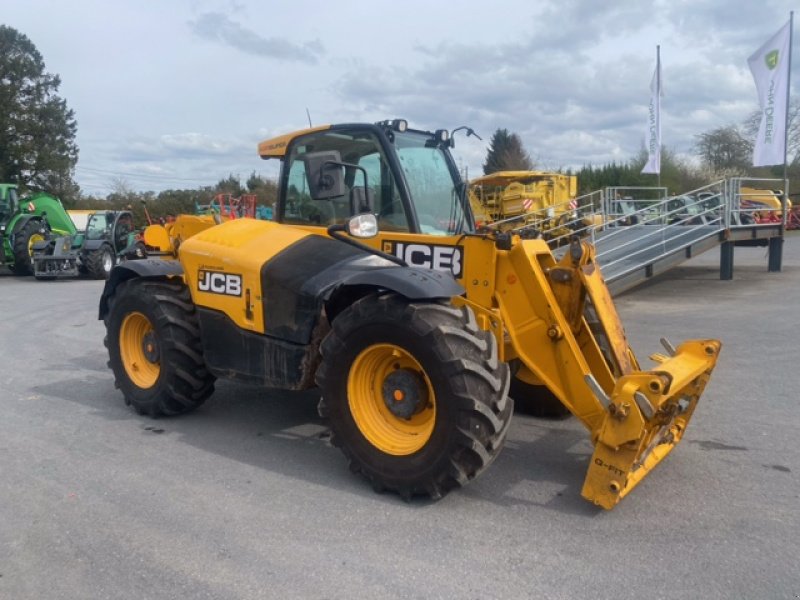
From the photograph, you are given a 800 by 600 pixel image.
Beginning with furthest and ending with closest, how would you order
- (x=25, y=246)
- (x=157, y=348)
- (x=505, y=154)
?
(x=505, y=154)
(x=25, y=246)
(x=157, y=348)

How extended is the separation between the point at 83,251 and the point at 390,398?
57.8 feet

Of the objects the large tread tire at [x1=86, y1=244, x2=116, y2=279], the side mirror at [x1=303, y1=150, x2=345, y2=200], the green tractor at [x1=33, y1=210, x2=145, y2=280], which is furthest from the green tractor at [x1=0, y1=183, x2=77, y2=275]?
the side mirror at [x1=303, y1=150, x2=345, y2=200]

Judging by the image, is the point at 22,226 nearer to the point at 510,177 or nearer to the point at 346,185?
the point at 510,177

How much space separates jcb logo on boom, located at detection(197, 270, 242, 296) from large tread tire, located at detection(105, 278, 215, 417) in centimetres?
32

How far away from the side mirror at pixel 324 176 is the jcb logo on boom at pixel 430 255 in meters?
0.60

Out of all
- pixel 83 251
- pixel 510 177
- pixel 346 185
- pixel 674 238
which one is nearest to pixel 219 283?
pixel 346 185

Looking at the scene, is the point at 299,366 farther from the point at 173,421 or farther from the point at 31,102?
the point at 31,102

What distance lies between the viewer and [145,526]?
359 centimetres

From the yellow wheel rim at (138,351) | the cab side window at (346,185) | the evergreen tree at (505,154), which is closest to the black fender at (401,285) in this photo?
the cab side window at (346,185)

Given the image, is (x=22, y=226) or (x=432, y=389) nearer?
(x=432, y=389)

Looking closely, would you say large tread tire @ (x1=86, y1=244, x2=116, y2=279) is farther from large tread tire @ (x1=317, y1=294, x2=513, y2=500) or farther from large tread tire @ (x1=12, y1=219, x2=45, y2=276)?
large tread tire @ (x1=317, y1=294, x2=513, y2=500)

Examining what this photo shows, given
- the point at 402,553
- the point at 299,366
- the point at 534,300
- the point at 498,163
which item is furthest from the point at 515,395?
the point at 498,163

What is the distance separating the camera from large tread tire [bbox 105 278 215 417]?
5148 millimetres

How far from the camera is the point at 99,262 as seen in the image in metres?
19.1
